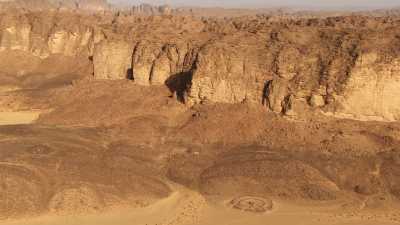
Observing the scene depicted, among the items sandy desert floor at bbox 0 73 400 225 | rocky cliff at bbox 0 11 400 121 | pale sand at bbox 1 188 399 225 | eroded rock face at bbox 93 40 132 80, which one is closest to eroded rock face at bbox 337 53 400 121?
rocky cliff at bbox 0 11 400 121

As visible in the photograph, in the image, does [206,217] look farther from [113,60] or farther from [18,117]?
[113,60]

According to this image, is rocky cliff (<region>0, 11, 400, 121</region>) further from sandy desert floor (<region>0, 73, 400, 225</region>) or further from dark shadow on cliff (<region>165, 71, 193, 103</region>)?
sandy desert floor (<region>0, 73, 400, 225</region>)

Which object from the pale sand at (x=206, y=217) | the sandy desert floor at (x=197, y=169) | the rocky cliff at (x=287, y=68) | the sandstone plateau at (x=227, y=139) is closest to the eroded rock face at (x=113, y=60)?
the rocky cliff at (x=287, y=68)

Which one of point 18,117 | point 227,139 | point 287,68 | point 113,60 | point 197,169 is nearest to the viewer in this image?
point 197,169

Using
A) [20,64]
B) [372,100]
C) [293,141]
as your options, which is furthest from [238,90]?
[20,64]

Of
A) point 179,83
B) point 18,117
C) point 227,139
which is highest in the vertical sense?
point 179,83

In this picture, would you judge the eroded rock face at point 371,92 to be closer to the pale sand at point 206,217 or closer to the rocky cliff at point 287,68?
the rocky cliff at point 287,68

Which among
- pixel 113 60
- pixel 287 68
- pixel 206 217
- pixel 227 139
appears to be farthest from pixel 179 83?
pixel 206 217
